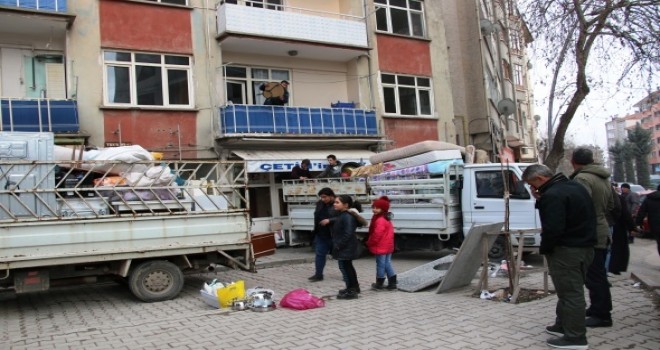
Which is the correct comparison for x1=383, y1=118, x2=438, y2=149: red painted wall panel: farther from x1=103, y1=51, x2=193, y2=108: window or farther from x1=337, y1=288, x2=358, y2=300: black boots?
x1=337, y1=288, x2=358, y2=300: black boots

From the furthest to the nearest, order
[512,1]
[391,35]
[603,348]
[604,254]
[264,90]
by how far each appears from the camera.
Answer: [391,35] → [264,90] → [512,1] → [604,254] → [603,348]

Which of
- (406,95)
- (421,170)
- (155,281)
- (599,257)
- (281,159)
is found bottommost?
(155,281)

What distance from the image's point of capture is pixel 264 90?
1688 cm

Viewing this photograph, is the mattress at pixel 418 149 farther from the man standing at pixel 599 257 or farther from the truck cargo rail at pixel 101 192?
the man standing at pixel 599 257

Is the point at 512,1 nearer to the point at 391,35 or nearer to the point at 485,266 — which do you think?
the point at 391,35

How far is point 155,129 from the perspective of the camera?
1508 centimetres

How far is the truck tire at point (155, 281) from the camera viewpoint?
25.9ft

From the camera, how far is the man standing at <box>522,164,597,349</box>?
4902mm

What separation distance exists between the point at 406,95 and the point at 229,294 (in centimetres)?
1409

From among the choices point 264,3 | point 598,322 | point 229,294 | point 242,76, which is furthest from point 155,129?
point 598,322

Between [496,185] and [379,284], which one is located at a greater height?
[496,185]

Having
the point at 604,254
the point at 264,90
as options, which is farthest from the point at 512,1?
the point at 604,254

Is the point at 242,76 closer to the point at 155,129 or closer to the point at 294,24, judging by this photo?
the point at 294,24

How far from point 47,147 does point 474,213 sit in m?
7.88
